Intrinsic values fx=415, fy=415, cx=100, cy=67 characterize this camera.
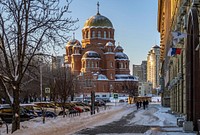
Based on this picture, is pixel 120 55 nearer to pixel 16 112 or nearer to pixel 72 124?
pixel 72 124

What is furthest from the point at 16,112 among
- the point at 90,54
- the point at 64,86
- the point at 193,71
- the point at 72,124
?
the point at 90,54

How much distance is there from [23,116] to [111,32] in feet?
327

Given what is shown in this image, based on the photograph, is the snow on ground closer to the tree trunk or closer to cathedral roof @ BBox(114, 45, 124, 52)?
the tree trunk

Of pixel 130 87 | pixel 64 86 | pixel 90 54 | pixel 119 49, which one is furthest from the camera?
pixel 119 49

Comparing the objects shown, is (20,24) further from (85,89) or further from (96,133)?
(85,89)

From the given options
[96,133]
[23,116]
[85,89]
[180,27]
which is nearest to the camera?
[96,133]

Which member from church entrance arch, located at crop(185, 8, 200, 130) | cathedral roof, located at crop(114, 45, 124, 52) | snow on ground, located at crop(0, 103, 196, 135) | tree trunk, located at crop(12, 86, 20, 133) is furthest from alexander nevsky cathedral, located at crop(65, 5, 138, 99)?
church entrance arch, located at crop(185, 8, 200, 130)

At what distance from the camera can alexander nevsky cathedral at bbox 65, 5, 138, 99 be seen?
12769cm

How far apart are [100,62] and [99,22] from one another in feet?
42.4

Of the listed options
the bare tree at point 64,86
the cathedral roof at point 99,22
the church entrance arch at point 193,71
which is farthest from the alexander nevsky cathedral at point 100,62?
the church entrance arch at point 193,71

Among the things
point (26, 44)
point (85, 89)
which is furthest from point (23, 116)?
point (85, 89)

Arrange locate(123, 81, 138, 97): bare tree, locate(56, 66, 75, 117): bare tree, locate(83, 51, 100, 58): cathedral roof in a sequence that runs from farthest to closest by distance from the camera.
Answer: locate(123, 81, 138, 97): bare tree, locate(83, 51, 100, 58): cathedral roof, locate(56, 66, 75, 117): bare tree

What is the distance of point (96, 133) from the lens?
22.3 meters

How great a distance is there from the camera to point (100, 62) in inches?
5197
